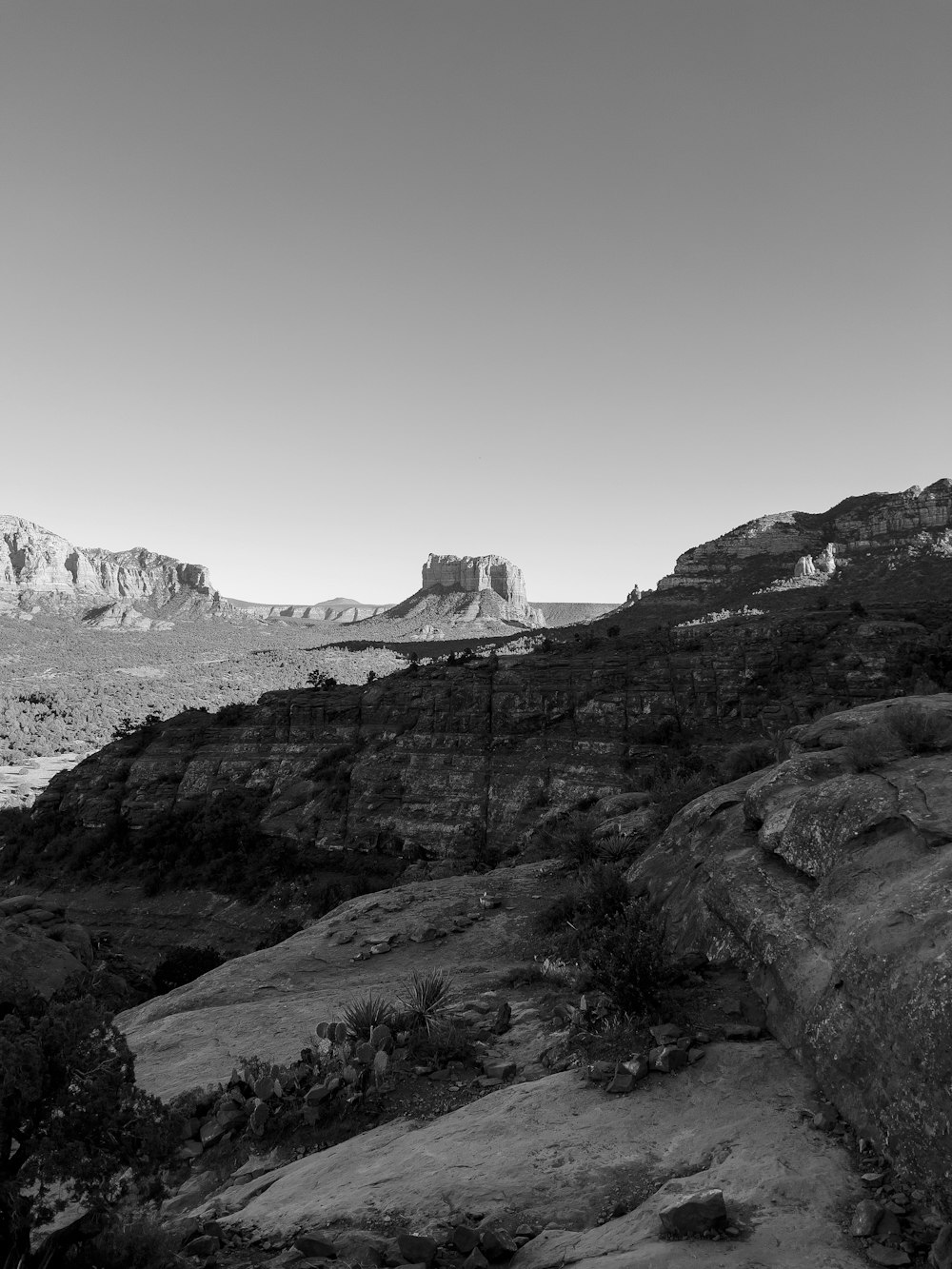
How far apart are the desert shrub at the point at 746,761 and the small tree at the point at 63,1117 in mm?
12546

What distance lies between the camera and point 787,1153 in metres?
5.00

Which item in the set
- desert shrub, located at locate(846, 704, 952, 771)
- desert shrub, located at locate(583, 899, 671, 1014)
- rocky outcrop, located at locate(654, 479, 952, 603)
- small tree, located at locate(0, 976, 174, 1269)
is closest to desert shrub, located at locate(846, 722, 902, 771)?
desert shrub, located at locate(846, 704, 952, 771)

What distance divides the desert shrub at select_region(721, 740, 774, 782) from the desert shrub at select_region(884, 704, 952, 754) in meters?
5.04

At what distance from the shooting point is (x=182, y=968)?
79.9ft

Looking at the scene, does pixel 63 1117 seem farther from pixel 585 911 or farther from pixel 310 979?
pixel 585 911

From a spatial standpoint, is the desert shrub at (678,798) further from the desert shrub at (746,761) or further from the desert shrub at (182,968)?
the desert shrub at (182,968)

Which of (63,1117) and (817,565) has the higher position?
(817,565)

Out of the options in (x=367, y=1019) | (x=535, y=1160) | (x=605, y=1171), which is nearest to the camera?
(x=605, y=1171)

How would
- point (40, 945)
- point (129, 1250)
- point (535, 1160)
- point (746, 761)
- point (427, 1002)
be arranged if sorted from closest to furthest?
point (129, 1250) < point (535, 1160) < point (427, 1002) < point (746, 761) < point (40, 945)

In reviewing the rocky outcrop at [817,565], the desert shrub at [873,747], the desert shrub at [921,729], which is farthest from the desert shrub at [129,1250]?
the rocky outcrop at [817,565]

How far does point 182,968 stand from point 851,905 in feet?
81.1

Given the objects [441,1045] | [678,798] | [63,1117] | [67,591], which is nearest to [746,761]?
[678,798]

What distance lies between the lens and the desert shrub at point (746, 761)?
1497 centimetres

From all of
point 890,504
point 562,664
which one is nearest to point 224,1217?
point 562,664
